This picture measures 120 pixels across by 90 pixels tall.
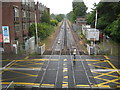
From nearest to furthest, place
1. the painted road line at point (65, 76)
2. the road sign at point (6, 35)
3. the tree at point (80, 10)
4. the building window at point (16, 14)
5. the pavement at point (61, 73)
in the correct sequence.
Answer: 1. the painted road line at point (65, 76)
2. the pavement at point (61, 73)
3. the road sign at point (6, 35)
4. the building window at point (16, 14)
5. the tree at point (80, 10)

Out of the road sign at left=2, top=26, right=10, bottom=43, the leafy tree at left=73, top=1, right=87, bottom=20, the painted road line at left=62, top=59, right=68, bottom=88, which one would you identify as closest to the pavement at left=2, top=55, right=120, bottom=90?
the painted road line at left=62, top=59, right=68, bottom=88

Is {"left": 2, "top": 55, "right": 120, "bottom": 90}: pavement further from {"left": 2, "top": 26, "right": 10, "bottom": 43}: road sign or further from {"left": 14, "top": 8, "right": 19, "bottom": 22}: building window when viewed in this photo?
{"left": 14, "top": 8, "right": 19, "bottom": 22}: building window

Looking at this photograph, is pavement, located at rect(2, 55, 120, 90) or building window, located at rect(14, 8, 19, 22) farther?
building window, located at rect(14, 8, 19, 22)

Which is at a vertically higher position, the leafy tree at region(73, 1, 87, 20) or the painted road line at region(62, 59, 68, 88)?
the leafy tree at region(73, 1, 87, 20)

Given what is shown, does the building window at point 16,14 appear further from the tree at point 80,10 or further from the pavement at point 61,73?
the tree at point 80,10

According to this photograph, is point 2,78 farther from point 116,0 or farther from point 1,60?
point 116,0

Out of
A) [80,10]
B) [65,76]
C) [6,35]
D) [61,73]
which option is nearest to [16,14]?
[6,35]

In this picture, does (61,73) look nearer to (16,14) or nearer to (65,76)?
(65,76)

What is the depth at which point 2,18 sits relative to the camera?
21.5m

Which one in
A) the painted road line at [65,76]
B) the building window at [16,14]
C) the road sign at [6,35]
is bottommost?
the painted road line at [65,76]

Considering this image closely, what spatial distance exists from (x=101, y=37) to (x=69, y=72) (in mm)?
17709

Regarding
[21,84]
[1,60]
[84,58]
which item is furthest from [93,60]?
[1,60]

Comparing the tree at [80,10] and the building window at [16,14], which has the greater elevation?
the tree at [80,10]

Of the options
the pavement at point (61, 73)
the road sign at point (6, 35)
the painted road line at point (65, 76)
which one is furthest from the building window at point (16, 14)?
the painted road line at point (65, 76)
